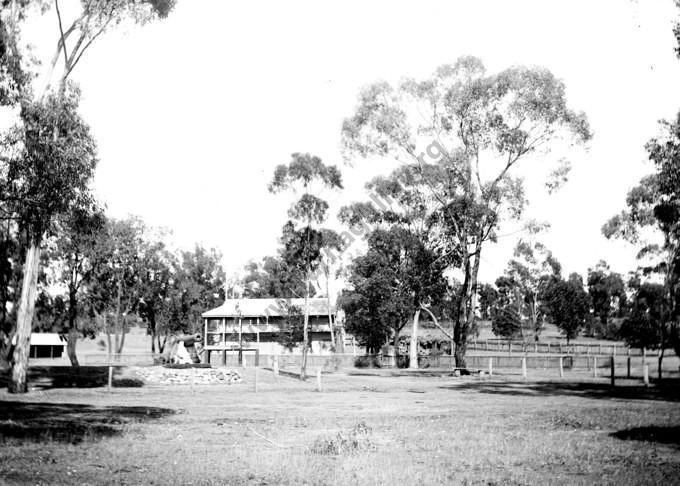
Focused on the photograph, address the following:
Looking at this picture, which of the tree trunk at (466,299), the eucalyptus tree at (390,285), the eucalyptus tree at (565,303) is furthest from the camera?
the eucalyptus tree at (565,303)

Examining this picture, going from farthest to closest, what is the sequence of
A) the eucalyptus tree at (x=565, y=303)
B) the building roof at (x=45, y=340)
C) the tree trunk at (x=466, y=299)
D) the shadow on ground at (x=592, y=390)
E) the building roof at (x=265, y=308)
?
the building roof at (x=45, y=340), the eucalyptus tree at (x=565, y=303), the building roof at (x=265, y=308), the tree trunk at (x=466, y=299), the shadow on ground at (x=592, y=390)

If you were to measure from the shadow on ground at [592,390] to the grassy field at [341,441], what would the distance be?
1908 mm

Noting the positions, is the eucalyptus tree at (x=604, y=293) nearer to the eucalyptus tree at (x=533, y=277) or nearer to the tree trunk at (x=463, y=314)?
the eucalyptus tree at (x=533, y=277)

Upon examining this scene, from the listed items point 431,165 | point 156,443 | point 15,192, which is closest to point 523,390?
point 431,165

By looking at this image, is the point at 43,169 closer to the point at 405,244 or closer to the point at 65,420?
the point at 65,420

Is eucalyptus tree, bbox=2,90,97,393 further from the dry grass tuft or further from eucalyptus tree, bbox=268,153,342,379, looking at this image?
eucalyptus tree, bbox=268,153,342,379

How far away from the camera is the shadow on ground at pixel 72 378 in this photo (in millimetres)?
32344

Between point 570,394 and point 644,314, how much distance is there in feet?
92.8

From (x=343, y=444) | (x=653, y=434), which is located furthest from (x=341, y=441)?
(x=653, y=434)

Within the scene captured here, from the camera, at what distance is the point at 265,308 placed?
8200 centimetres

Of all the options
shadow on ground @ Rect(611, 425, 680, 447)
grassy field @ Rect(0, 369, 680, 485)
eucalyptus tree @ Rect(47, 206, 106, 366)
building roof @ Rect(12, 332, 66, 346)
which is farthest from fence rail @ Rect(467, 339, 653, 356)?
building roof @ Rect(12, 332, 66, 346)

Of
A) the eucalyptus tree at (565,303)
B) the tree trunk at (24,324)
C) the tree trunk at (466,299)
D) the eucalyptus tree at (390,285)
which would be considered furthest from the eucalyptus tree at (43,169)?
the eucalyptus tree at (565,303)

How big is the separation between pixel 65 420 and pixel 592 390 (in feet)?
76.1

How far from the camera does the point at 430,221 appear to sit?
160ft
